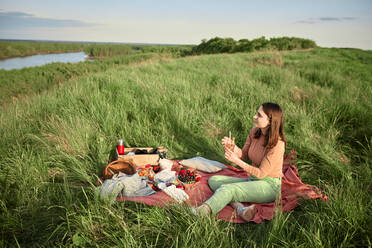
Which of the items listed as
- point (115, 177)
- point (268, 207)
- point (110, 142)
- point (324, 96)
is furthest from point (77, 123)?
point (324, 96)

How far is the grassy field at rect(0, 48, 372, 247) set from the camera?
6.20ft

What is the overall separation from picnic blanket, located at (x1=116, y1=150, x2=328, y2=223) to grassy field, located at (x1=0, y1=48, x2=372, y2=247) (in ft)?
0.39

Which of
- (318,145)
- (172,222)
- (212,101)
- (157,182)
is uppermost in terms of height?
(212,101)

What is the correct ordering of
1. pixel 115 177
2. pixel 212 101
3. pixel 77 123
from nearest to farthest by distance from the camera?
pixel 115 177, pixel 77 123, pixel 212 101

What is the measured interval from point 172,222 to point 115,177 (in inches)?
51.4

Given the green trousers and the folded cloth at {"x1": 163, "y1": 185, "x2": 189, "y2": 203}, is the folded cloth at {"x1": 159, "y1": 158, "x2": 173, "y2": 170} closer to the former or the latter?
the folded cloth at {"x1": 163, "y1": 185, "x2": 189, "y2": 203}

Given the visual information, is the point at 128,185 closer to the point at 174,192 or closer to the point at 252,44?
the point at 174,192

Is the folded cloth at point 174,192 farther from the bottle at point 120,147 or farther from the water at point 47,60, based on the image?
the water at point 47,60

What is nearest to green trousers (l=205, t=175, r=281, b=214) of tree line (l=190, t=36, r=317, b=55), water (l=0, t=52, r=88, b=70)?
water (l=0, t=52, r=88, b=70)

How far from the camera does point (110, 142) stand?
4000 mm

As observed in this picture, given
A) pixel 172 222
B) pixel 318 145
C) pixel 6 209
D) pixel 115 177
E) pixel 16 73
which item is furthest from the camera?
pixel 16 73

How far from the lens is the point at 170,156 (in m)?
3.97

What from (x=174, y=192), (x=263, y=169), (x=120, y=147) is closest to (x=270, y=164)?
(x=263, y=169)

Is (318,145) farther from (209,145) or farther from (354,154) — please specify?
(209,145)
